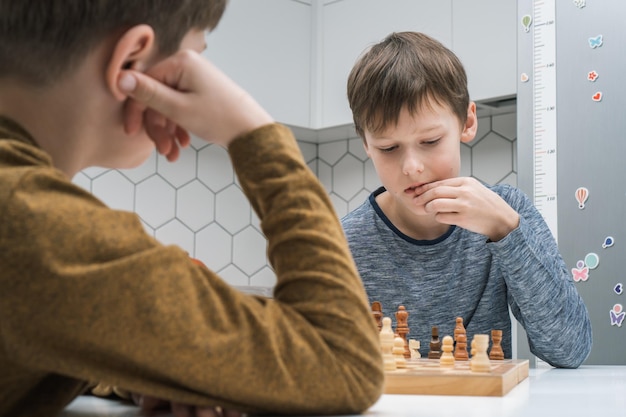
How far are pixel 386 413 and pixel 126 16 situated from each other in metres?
0.42

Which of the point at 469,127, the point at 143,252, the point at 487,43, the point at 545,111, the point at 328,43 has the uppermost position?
the point at 328,43

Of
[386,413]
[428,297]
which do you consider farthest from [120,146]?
[428,297]

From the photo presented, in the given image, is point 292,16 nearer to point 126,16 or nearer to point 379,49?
point 379,49

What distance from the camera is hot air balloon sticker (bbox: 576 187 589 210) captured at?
2.21 meters

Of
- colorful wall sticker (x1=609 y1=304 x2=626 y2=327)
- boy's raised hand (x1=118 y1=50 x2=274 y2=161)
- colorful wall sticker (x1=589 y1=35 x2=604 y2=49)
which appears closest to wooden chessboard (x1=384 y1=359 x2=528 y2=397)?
boy's raised hand (x1=118 y1=50 x2=274 y2=161)

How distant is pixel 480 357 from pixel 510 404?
0.17 metres

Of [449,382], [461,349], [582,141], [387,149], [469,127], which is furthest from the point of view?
[582,141]

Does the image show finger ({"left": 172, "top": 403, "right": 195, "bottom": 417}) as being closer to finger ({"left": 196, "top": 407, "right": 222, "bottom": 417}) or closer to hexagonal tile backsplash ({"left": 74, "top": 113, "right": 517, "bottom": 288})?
finger ({"left": 196, "top": 407, "right": 222, "bottom": 417})

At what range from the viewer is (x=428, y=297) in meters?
1.53

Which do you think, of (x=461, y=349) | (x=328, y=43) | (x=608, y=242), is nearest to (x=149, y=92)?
(x=461, y=349)

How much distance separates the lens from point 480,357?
947 mm

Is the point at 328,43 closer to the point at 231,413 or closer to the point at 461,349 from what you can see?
the point at 461,349

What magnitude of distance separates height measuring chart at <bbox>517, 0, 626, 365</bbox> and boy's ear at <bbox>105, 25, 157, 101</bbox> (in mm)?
→ 1789

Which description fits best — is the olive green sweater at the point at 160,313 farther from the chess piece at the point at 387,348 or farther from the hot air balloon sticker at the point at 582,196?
the hot air balloon sticker at the point at 582,196
